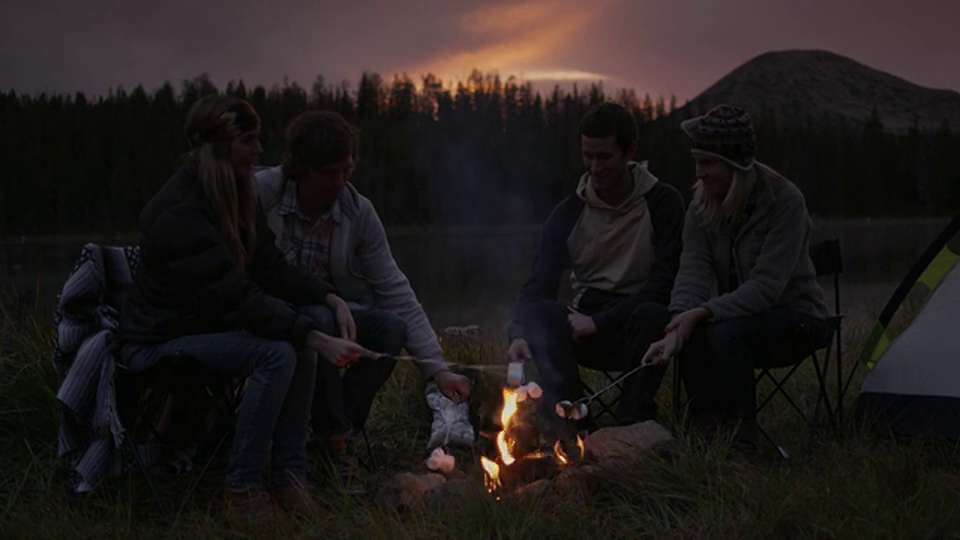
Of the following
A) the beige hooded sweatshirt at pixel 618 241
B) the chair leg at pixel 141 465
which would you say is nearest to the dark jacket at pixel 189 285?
the chair leg at pixel 141 465

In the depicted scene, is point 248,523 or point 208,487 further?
point 208,487

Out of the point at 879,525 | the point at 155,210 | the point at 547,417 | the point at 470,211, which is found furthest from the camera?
the point at 470,211

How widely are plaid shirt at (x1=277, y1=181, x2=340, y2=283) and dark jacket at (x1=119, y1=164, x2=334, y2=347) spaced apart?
44cm

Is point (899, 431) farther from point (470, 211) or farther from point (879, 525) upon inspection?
point (470, 211)

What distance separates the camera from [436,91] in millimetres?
50000

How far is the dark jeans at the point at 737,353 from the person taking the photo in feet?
10.3

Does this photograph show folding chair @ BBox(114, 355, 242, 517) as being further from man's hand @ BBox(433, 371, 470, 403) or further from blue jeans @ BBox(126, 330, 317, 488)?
man's hand @ BBox(433, 371, 470, 403)

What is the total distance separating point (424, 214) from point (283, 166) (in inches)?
1432

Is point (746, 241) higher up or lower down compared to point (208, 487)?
higher up

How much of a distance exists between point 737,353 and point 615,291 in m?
0.56

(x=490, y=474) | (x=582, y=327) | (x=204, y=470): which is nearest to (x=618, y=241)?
(x=582, y=327)

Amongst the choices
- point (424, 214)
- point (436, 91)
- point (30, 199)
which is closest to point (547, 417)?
point (424, 214)

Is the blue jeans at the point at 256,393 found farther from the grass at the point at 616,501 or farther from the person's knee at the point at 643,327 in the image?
the person's knee at the point at 643,327

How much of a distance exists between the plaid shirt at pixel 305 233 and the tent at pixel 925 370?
188cm
